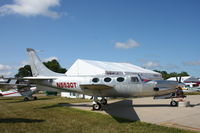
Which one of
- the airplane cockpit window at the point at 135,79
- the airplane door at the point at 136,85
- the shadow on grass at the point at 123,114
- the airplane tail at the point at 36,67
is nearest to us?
the shadow on grass at the point at 123,114

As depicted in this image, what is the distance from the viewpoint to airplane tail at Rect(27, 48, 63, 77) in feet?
53.9

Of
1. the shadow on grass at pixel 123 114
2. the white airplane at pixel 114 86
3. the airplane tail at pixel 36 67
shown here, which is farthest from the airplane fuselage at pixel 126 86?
the airplane tail at pixel 36 67

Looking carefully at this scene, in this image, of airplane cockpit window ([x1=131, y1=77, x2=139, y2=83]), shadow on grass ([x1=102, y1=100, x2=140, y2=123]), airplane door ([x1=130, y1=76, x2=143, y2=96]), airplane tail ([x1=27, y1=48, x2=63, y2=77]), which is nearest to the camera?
shadow on grass ([x1=102, y1=100, x2=140, y2=123])

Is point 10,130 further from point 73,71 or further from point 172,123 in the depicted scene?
point 73,71

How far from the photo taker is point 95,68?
25.0 meters

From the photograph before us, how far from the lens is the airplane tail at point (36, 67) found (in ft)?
53.9

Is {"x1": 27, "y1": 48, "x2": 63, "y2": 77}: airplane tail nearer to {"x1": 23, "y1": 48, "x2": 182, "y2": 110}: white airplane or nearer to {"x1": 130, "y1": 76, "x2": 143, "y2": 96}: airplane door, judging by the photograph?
{"x1": 23, "y1": 48, "x2": 182, "y2": 110}: white airplane

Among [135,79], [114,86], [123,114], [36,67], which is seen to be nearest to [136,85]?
[135,79]

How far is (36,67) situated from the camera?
16.5 metres

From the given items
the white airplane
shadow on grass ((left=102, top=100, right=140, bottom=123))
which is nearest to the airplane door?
the white airplane

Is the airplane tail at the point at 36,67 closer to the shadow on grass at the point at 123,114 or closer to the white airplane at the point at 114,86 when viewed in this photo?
the white airplane at the point at 114,86

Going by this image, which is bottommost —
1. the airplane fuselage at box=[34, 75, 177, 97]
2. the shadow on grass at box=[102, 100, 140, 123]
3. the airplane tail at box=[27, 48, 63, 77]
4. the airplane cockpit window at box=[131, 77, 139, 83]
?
the shadow on grass at box=[102, 100, 140, 123]

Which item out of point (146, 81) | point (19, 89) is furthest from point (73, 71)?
point (146, 81)

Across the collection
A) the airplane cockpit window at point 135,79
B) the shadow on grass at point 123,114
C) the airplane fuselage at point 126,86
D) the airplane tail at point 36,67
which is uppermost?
the airplane tail at point 36,67
